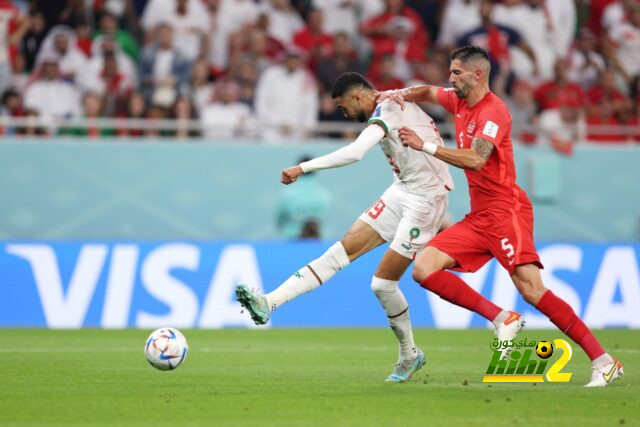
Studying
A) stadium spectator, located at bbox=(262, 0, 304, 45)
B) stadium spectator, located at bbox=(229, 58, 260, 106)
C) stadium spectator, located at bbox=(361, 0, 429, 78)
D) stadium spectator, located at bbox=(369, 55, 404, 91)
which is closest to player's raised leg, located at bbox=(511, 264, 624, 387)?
stadium spectator, located at bbox=(369, 55, 404, 91)

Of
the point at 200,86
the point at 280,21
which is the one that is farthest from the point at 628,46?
the point at 200,86

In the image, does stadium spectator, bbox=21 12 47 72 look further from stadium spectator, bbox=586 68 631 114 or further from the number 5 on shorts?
the number 5 on shorts

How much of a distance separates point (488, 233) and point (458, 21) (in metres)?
11.2

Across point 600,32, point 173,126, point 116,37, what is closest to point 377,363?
point 173,126

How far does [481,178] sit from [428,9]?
1170 centimetres

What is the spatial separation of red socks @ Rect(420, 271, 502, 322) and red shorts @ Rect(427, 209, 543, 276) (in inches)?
5.5

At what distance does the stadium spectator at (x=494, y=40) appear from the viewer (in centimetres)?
1972

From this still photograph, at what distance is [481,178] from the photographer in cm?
962

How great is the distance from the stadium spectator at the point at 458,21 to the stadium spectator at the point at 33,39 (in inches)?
252

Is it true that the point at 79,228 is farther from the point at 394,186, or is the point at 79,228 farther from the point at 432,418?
the point at 432,418

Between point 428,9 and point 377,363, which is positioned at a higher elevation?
point 428,9

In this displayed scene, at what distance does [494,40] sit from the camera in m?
19.8

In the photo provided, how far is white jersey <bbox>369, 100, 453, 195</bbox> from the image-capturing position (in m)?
9.88

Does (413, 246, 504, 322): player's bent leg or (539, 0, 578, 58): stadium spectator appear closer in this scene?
(413, 246, 504, 322): player's bent leg
